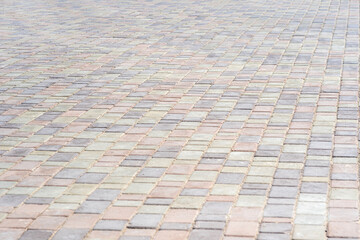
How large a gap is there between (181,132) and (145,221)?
6.09 ft

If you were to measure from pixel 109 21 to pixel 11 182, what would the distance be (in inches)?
297

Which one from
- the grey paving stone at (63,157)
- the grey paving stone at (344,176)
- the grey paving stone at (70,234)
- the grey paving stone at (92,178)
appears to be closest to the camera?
the grey paving stone at (70,234)

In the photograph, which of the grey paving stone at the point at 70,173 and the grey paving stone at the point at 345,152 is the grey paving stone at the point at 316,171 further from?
the grey paving stone at the point at 70,173

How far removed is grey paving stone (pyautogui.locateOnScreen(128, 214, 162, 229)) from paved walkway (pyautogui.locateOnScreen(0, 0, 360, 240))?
13 millimetres

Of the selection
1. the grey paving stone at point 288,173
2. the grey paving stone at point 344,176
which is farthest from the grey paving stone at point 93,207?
the grey paving stone at point 344,176

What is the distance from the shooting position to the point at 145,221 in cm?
428

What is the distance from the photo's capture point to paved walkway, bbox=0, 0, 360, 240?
170 inches

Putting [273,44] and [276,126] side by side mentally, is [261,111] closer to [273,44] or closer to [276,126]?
[276,126]

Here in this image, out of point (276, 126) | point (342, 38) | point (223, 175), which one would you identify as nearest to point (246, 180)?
point (223, 175)

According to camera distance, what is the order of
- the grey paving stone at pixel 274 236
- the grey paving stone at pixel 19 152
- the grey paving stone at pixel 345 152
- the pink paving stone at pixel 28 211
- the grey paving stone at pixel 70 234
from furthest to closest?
the grey paving stone at pixel 19 152
the grey paving stone at pixel 345 152
the pink paving stone at pixel 28 211
the grey paving stone at pixel 70 234
the grey paving stone at pixel 274 236

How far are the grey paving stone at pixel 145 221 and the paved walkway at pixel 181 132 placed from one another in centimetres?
1

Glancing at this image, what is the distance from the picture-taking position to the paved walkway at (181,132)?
14.2ft

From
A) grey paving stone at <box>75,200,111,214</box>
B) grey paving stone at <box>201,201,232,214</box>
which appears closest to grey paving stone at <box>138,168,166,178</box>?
grey paving stone at <box>75,200,111,214</box>

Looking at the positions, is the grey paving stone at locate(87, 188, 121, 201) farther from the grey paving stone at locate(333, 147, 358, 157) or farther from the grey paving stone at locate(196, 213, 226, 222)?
the grey paving stone at locate(333, 147, 358, 157)
